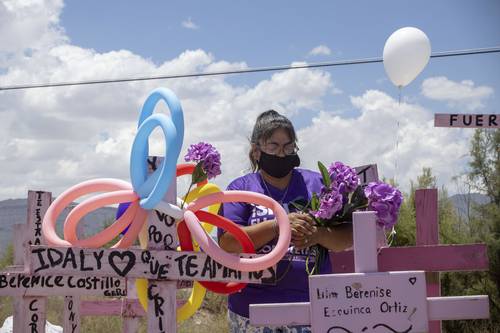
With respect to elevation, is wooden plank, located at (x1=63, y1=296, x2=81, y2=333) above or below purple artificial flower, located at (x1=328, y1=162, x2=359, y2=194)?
below

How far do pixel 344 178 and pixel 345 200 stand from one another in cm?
10

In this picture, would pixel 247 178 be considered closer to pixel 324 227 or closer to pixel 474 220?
pixel 324 227

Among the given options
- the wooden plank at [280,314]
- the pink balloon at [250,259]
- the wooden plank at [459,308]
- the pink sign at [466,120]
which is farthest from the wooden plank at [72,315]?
the pink sign at [466,120]

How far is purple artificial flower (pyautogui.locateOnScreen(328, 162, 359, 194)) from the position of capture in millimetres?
2762

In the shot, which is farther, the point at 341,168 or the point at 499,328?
the point at 499,328

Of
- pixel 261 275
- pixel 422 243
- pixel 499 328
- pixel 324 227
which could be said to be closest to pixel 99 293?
pixel 261 275

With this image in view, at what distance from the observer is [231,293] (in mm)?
2980

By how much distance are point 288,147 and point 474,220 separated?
21.6 ft

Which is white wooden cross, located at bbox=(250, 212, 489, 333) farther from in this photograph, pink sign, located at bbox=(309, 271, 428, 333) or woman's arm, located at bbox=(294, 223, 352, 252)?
woman's arm, located at bbox=(294, 223, 352, 252)

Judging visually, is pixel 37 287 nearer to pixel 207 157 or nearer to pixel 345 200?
pixel 207 157

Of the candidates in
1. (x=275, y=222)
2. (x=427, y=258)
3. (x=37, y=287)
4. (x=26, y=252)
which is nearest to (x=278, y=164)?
(x=275, y=222)

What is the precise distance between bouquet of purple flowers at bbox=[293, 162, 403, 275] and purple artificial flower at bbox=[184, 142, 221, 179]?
1.89ft

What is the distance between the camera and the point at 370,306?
7.80 ft

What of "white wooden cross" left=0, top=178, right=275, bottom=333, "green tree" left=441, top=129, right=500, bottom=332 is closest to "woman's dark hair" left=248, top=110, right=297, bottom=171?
"white wooden cross" left=0, top=178, right=275, bottom=333
